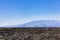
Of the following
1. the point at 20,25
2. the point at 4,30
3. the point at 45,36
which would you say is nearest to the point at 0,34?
the point at 4,30

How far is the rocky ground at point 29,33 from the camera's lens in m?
6.89

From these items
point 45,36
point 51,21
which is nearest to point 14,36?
point 45,36

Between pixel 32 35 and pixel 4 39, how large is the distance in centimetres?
81

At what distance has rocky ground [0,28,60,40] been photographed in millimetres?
6891

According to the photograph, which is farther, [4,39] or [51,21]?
[51,21]

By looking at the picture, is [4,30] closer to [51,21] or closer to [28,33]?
[28,33]

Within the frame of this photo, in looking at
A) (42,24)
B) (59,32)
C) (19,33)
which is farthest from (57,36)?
(19,33)

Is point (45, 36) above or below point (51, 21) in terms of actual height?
below

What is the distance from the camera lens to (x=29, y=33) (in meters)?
6.92

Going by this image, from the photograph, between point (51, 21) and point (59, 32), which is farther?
point (51, 21)

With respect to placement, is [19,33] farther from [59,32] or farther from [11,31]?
[59,32]

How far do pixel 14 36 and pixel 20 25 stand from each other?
0.56 metres

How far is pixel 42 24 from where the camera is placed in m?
7.26

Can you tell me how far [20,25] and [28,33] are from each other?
535 mm
